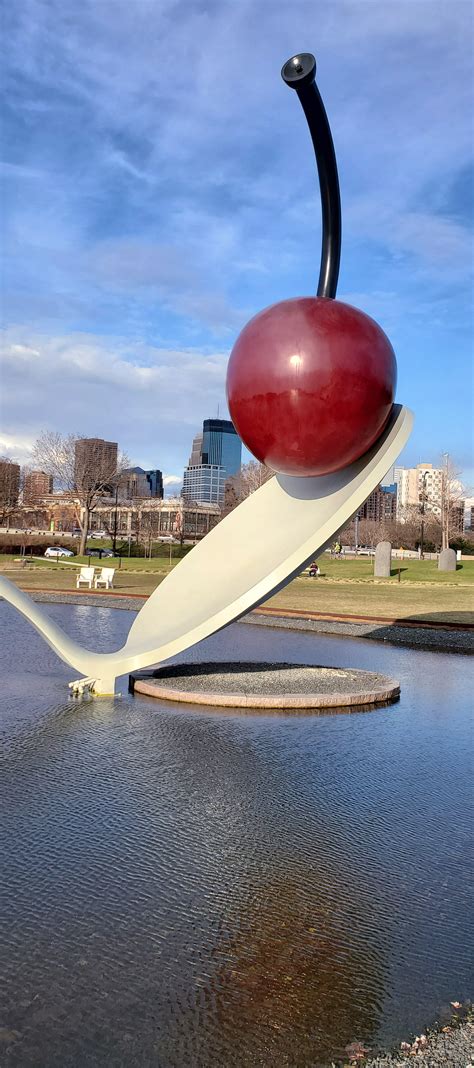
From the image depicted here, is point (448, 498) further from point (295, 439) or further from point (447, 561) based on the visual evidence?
point (295, 439)

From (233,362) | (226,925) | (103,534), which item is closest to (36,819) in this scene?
(226,925)

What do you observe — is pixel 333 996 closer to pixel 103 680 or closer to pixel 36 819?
pixel 36 819

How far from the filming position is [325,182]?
10203 mm

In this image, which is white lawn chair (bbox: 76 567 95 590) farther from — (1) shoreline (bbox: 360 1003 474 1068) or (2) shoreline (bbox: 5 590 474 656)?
(1) shoreline (bbox: 360 1003 474 1068)

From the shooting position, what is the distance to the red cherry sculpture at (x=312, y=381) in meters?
8.76

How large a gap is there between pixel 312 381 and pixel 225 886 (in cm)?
535

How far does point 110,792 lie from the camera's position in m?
6.61

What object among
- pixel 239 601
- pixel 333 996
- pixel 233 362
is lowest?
pixel 333 996

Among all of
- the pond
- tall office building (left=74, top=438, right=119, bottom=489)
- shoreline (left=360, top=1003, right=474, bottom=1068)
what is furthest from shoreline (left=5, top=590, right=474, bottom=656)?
tall office building (left=74, top=438, right=119, bottom=489)

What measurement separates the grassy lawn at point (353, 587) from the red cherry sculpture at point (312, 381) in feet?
42.9

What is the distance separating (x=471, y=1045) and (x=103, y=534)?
103 meters

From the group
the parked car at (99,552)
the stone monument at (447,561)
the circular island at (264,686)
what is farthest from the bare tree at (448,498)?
the circular island at (264,686)

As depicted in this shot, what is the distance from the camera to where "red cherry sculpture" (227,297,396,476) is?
876cm

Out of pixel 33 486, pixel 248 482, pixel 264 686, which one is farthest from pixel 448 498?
pixel 264 686
